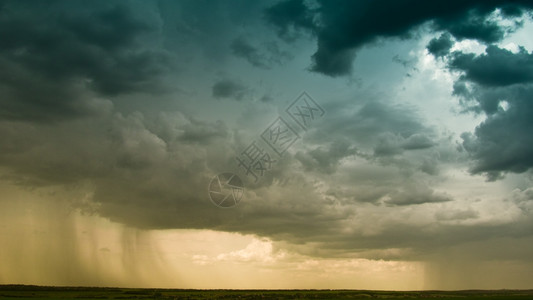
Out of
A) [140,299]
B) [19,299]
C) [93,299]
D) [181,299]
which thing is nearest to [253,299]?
[181,299]

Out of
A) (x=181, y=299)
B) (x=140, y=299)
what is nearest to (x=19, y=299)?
(x=140, y=299)

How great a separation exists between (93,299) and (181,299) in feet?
120

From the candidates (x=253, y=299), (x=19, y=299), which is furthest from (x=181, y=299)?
(x=19, y=299)

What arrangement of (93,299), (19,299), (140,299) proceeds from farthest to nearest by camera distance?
(140,299) < (93,299) < (19,299)

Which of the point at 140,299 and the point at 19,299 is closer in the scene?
the point at 19,299

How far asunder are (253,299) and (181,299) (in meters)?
33.8

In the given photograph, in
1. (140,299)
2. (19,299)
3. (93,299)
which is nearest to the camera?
(19,299)

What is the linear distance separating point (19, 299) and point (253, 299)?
8475 centimetres

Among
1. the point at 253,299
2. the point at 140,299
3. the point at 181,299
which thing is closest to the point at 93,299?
the point at 140,299

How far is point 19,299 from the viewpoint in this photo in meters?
158

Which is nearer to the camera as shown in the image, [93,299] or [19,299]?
[19,299]

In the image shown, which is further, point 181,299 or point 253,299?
point 181,299

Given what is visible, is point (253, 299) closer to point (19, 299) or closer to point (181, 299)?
point (181, 299)

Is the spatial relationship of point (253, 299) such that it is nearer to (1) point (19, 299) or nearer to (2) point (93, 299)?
(2) point (93, 299)
